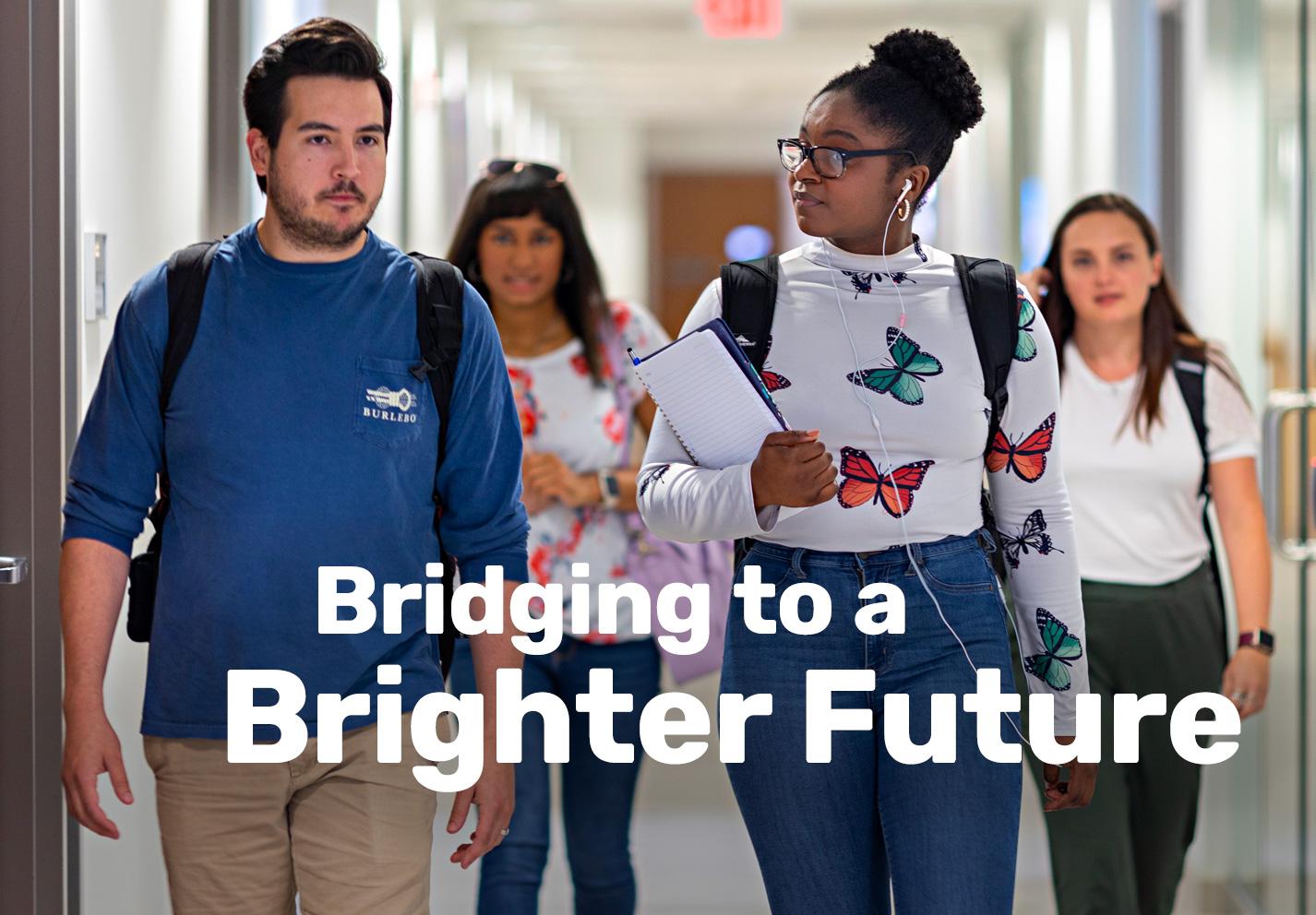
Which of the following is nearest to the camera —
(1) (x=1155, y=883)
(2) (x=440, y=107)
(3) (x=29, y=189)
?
(3) (x=29, y=189)

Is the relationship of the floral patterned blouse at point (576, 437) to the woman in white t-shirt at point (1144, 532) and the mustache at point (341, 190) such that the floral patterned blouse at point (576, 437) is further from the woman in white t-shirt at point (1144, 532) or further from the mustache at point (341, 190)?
the mustache at point (341, 190)

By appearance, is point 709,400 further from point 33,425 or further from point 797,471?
point 33,425

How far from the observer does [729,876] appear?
15.8ft

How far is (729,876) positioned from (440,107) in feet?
14.0

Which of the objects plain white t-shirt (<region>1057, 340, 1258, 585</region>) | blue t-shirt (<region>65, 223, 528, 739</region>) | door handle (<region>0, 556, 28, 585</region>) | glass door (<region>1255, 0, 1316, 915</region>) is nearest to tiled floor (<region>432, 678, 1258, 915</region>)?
glass door (<region>1255, 0, 1316, 915</region>)

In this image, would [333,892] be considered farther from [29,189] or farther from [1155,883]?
[1155,883]

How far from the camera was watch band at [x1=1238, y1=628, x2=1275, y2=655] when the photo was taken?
3258 mm

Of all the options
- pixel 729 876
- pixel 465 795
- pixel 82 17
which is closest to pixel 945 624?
pixel 465 795

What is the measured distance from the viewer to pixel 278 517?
2.05 m

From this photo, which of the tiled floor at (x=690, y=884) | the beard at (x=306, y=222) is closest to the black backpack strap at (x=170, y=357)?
the beard at (x=306, y=222)

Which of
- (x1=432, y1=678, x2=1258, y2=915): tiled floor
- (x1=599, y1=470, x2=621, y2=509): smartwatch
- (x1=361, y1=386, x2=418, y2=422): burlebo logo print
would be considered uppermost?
(x1=361, y1=386, x2=418, y2=422): burlebo logo print

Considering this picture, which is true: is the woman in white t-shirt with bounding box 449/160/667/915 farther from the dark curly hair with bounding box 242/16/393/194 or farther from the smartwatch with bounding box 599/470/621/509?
the dark curly hair with bounding box 242/16/393/194

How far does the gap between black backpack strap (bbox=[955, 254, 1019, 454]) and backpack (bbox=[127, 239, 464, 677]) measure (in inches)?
27.7

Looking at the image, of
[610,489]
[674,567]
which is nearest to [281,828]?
[610,489]
